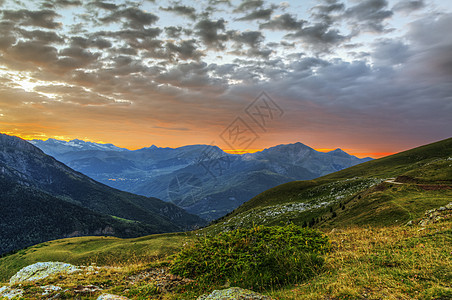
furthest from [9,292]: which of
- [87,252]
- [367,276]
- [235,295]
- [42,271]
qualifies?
[87,252]

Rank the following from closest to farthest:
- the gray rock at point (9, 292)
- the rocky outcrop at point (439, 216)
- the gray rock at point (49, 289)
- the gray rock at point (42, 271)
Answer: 1. the gray rock at point (9, 292)
2. the gray rock at point (49, 289)
3. the gray rock at point (42, 271)
4. the rocky outcrop at point (439, 216)

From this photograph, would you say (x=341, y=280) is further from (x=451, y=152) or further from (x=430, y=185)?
(x=451, y=152)

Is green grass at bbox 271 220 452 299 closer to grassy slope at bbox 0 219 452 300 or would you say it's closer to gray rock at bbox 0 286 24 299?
grassy slope at bbox 0 219 452 300

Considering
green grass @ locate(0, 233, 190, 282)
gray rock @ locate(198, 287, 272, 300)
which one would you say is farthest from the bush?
green grass @ locate(0, 233, 190, 282)

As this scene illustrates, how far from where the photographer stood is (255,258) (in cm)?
1049

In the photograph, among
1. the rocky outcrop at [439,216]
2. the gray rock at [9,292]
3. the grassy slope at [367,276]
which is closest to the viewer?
the grassy slope at [367,276]

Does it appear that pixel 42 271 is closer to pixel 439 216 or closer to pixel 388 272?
pixel 388 272

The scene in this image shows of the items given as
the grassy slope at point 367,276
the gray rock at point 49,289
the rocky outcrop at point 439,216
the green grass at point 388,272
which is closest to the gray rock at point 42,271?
the grassy slope at point 367,276

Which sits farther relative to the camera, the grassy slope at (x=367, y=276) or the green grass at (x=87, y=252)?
the green grass at (x=87, y=252)

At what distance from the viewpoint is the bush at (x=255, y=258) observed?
963cm

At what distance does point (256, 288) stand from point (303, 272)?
2.34m

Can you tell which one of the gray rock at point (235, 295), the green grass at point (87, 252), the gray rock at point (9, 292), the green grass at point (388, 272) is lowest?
the green grass at point (87, 252)

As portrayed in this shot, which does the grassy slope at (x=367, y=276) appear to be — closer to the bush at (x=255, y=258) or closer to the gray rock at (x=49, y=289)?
the gray rock at (x=49, y=289)

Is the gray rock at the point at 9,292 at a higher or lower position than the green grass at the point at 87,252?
higher
